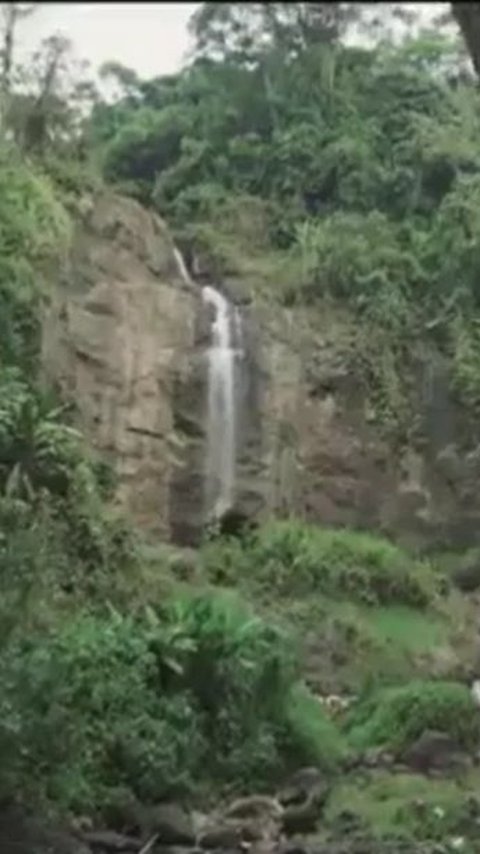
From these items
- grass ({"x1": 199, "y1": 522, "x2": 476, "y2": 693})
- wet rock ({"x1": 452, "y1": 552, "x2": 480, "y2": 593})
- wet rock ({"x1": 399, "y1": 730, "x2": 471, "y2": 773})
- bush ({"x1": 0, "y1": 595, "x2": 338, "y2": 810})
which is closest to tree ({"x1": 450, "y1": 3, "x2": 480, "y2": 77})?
bush ({"x1": 0, "y1": 595, "x2": 338, "y2": 810})

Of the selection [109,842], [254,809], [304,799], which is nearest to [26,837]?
[109,842]

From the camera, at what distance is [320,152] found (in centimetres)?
2345

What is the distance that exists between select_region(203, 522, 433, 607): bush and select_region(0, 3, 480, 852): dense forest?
0.03m

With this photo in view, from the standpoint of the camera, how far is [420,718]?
432 inches

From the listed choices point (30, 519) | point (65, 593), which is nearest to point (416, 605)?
point (65, 593)

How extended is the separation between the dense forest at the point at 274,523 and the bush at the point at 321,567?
0.03 metres

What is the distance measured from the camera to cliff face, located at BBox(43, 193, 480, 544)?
16.9 metres

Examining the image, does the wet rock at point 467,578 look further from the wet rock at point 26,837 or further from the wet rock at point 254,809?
the wet rock at point 26,837

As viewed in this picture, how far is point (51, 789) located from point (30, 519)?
490 cm

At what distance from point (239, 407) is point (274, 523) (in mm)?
1699

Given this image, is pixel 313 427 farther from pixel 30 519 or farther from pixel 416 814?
pixel 416 814

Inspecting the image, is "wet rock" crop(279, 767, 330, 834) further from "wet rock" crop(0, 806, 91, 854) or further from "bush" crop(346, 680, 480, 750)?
"wet rock" crop(0, 806, 91, 854)

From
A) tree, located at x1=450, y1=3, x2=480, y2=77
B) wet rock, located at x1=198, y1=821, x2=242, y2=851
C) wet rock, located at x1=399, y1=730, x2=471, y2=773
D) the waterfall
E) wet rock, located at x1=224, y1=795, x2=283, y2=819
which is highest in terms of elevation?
the waterfall

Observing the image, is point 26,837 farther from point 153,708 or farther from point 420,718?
point 420,718
